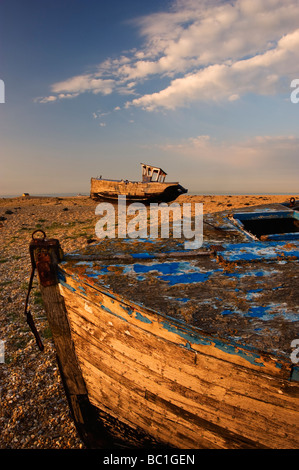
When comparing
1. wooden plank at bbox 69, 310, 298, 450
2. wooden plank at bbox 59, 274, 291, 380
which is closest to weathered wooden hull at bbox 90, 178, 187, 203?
wooden plank at bbox 59, 274, 291, 380

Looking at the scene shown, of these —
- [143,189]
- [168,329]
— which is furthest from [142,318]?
[143,189]

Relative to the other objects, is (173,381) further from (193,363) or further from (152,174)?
(152,174)

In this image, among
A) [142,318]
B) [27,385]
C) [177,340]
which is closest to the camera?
[177,340]

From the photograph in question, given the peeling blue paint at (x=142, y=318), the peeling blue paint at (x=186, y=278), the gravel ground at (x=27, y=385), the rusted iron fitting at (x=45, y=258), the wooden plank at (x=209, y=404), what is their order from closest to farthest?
the wooden plank at (x=209, y=404)
the peeling blue paint at (x=142, y=318)
the peeling blue paint at (x=186, y=278)
the rusted iron fitting at (x=45, y=258)
the gravel ground at (x=27, y=385)

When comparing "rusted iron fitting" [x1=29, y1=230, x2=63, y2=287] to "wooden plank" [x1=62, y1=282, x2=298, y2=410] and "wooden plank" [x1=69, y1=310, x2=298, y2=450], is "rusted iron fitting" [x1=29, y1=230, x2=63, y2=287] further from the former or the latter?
"wooden plank" [x1=69, y1=310, x2=298, y2=450]

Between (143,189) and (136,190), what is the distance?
69 cm

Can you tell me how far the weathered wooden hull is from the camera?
1956 centimetres

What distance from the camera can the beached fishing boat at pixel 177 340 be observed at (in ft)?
6.53

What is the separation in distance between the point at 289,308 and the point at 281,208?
5203mm

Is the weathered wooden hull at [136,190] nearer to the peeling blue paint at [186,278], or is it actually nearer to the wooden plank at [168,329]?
the peeling blue paint at [186,278]

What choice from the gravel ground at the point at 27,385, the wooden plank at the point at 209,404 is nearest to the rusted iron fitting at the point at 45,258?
the wooden plank at the point at 209,404

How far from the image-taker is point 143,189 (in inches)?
794

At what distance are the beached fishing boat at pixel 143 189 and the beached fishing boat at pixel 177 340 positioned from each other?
52.2 ft
